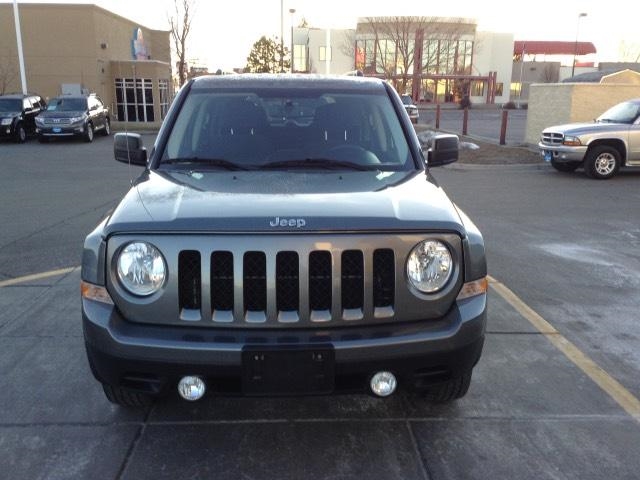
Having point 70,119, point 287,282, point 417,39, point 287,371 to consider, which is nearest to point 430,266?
point 287,282

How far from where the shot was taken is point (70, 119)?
72.6 ft

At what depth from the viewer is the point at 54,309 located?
200 inches

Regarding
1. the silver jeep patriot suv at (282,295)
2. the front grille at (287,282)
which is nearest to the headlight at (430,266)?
the silver jeep patriot suv at (282,295)

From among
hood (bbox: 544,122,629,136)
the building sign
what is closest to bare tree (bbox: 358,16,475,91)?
the building sign

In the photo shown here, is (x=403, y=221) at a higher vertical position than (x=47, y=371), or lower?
higher

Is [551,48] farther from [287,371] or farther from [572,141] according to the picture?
[287,371]

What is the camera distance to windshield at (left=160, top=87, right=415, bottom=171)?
391 centimetres

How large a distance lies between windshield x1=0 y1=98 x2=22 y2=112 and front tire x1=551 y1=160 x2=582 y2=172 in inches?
752

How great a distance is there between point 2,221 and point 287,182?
269 inches

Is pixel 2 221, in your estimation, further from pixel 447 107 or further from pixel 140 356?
pixel 447 107

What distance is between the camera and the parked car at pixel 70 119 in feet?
71.8

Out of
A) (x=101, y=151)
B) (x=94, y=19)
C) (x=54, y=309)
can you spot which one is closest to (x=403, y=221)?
(x=54, y=309)

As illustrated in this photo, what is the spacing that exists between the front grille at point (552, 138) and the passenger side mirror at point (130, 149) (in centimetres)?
1117

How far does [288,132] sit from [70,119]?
20.4 m
